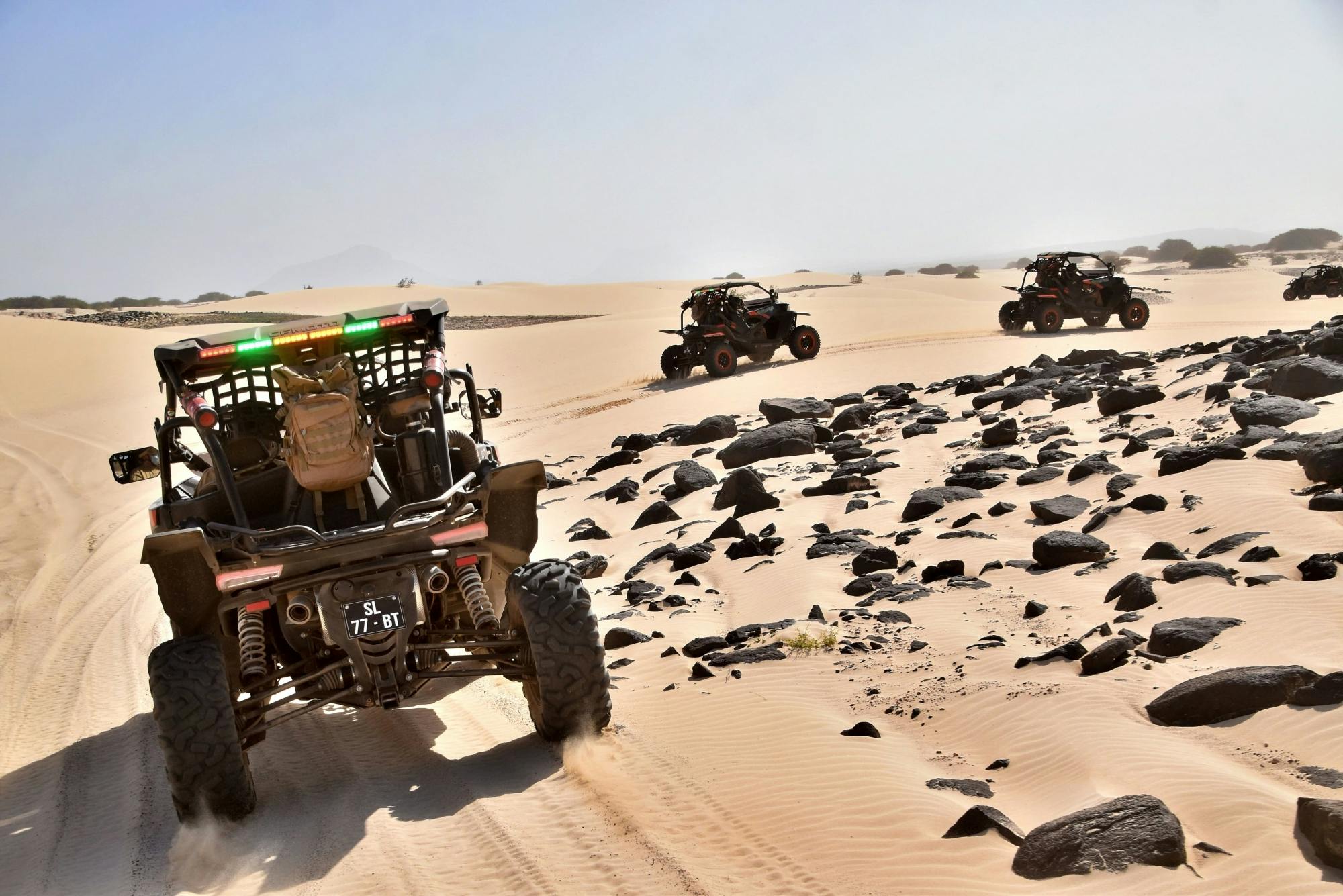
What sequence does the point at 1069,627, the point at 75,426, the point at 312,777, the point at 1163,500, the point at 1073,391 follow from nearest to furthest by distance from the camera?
the point at 312,777, the point at 1069,627, the point at 1163,500, the point at 1073,391, the point at 75,426

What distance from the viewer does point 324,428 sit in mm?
6430

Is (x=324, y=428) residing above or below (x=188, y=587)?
above

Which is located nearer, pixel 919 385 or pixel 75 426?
pixel 919 385

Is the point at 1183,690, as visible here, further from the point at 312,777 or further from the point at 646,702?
the point at 312,777

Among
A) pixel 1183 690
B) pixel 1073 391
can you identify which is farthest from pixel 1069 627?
pixel 1073 391

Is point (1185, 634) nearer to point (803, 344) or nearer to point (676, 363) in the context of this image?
point (676, 363)

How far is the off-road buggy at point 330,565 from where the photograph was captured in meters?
6.02

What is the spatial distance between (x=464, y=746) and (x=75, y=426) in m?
24.8

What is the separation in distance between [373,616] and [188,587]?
3.92ft

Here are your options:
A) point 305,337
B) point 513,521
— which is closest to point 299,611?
point 513,521

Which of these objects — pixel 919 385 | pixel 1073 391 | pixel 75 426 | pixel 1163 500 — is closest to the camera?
pixel 1163 500

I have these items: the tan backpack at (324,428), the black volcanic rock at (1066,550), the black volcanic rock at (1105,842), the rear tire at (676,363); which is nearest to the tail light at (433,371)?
the tan backpack at (324,428)

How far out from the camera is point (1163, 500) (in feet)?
32.5

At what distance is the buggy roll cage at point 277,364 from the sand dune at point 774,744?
4.59 feet
